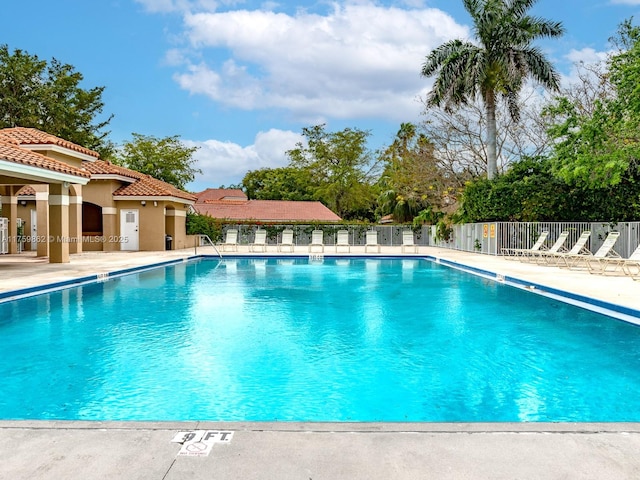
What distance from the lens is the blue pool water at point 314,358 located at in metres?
4.20

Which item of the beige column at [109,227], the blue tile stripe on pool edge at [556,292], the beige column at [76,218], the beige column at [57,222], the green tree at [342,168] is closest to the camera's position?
the blue tile stripe on pool edge at [556,292]

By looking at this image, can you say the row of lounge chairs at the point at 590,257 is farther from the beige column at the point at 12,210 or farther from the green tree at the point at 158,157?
the green tree at the point at 158,157

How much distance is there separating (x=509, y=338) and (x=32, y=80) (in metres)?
41.0

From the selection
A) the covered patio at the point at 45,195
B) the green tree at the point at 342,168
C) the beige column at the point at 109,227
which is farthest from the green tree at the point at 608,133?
the green tree at the point at 342,168

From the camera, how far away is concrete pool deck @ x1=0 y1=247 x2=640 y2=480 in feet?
8.60

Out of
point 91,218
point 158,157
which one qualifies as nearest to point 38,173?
point 91,218

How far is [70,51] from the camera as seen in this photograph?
3903 cm

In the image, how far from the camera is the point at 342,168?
2104 inches

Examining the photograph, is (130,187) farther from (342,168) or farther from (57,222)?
(342,168)

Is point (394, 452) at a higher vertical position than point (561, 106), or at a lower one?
lower

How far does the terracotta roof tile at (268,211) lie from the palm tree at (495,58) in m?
22.0

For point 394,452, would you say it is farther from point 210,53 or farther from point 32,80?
point 32,80

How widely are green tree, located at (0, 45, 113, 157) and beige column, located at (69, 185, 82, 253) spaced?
58.6ft

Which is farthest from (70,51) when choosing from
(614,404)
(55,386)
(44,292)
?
(614,404)
